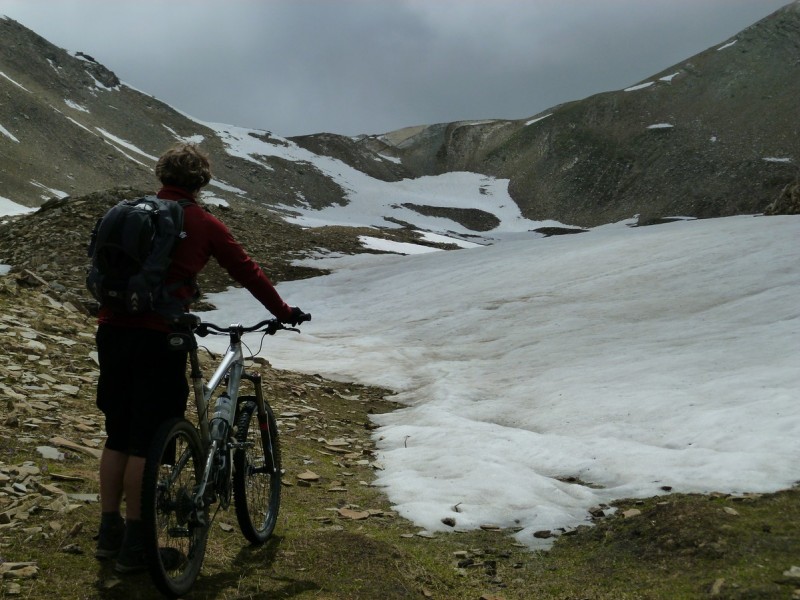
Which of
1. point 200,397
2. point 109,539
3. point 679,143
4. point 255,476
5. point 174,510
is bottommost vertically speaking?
point 109,539

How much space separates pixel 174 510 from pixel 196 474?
11.9 inches

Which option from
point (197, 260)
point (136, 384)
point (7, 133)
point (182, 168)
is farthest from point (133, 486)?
point (7, 133)

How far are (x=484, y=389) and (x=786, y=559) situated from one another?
813 cm

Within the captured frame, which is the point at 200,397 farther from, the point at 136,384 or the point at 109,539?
the point at 109,539

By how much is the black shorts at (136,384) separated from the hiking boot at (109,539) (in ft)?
2.09

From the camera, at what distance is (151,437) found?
459cm

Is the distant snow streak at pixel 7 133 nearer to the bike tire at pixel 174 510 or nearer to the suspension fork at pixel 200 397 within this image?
the suspension fork at pixel 200 397

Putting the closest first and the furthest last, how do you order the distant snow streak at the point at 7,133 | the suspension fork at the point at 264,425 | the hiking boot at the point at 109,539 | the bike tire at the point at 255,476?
the hiking boot at the point at 109,539, the bike tire at the point at 255,476, the suspension fork at the point at 264,425, the distant snow streak at the point at 7,133

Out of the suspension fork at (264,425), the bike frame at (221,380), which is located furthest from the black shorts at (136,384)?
the suspension fork at (264,425)

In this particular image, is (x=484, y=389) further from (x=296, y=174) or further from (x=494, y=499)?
(x=296, y=174)

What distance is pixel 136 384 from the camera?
4590mm

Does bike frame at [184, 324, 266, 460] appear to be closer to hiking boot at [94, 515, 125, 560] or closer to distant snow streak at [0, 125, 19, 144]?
hiking boot at [94, 515, 125, 560]

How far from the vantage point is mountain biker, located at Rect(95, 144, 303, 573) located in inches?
179

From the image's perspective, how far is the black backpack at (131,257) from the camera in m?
4.37
